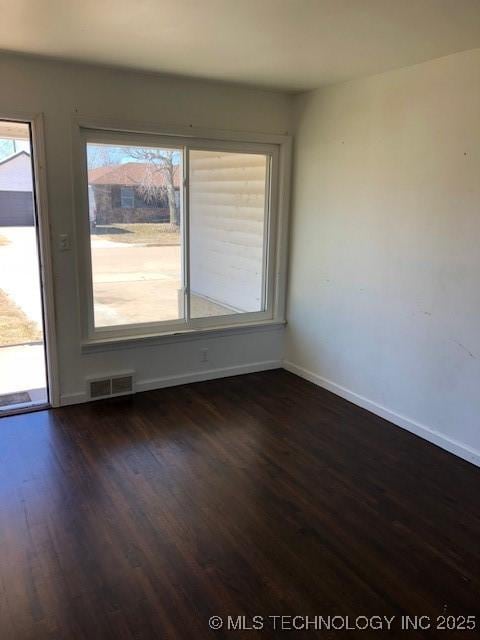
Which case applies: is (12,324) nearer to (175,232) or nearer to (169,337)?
(169,337)

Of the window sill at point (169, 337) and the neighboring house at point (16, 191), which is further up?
the neighboring house at point (16, 191)

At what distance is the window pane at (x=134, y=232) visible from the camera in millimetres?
3824

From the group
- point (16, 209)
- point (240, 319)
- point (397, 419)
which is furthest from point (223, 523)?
point (16, 209)

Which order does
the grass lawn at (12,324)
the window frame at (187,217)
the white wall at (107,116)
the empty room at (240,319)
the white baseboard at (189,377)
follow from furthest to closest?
the grass lawn at (12,324) → the white baseboard at (189,377) → the window frame at (187,217) → the white wall at (107,116) → the empty room at (240,319)

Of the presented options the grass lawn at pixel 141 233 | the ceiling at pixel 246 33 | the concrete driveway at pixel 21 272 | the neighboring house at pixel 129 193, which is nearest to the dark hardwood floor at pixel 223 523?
the grass lawn at pixel 141 233

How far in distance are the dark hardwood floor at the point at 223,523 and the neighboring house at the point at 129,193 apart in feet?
5.14

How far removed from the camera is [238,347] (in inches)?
182

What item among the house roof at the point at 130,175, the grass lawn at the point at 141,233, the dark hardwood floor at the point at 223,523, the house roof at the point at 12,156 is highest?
the house roof at the point at 12,156

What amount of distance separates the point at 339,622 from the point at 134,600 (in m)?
0.83

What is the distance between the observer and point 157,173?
4023 mm

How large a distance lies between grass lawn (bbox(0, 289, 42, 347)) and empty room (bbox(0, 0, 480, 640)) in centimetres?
3

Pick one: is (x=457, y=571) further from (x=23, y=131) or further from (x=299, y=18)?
(x=23, y=131)

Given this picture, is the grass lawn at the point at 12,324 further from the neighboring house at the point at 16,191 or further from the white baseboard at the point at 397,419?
the white baseboard at the point at 397,419

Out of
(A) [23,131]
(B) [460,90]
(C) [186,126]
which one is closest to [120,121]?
(C) [186,126]
